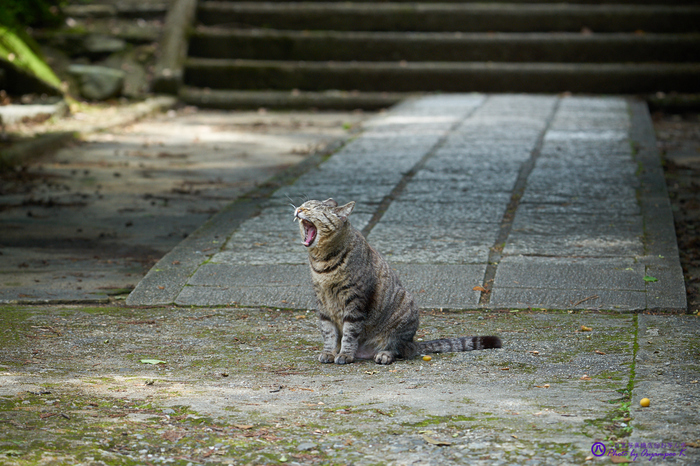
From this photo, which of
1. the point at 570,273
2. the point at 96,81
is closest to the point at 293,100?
the point at 96,81

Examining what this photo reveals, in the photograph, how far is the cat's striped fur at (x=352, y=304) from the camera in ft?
13.9

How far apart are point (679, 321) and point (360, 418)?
211 centimetres

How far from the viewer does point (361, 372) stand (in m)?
4.07

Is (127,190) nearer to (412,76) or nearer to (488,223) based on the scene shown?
(488,223)

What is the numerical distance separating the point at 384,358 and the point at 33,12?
1170 centimetres

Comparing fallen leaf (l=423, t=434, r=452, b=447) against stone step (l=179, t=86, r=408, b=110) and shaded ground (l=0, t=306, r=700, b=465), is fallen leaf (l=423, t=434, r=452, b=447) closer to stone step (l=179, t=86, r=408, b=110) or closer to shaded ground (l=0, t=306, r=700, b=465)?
shaded ground (l=0, t=306, r=700, b=465)

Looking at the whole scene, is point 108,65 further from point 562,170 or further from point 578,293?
point 578,293

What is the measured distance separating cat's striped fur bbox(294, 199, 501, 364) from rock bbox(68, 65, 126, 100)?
30.3ft

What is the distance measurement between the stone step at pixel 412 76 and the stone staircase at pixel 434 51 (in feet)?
0.05

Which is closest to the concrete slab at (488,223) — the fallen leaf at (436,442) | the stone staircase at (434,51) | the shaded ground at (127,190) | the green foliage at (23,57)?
the shaded ground at (127,190)

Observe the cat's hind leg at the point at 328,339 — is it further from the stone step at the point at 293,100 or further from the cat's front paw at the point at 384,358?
the stone step at the point at 293,100

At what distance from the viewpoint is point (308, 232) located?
167 inches

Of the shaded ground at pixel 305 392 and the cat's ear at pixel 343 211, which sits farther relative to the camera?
the cat's ear at pixel 343 211

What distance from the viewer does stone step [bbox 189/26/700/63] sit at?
13.6m
